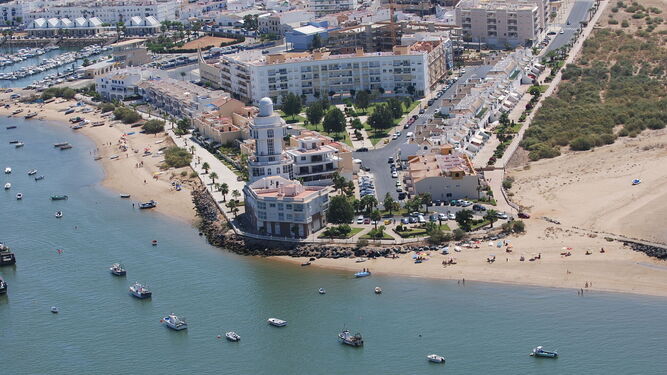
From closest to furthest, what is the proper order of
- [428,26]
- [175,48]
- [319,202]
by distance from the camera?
[319,202] < [428,26] < [175,48]

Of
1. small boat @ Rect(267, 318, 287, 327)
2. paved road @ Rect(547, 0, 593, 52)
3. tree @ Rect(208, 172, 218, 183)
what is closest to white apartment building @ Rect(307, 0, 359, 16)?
paved road @ Rect(547, 0, 593, 52)

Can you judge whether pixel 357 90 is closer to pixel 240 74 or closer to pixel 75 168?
pixel 240 74

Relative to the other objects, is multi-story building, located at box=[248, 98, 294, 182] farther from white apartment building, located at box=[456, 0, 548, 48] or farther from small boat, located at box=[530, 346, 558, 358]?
white apartment building, located at box=[456, 0, 548, 48]

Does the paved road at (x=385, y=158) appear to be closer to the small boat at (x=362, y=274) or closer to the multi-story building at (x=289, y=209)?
the multi-story building at (x=289, y=209)

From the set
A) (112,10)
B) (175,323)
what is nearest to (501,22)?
(112,10)

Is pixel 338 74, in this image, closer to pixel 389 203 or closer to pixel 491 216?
pixel 389 203

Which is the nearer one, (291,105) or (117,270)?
(117,270)

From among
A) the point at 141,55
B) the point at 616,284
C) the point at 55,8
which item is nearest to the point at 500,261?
the point at 616,284
